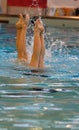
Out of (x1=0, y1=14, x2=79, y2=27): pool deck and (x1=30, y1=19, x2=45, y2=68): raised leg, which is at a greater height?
(x1=0, y1=14, x2=79, y2=27): pool deck

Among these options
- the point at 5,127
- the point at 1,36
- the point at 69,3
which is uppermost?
the point at 69,3

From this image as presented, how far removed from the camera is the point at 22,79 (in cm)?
502

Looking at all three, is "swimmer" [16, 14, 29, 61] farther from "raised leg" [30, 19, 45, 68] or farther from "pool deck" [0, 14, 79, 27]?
"pool deck" [0, 14, 79, 27]

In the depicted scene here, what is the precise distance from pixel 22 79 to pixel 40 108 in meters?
1.29

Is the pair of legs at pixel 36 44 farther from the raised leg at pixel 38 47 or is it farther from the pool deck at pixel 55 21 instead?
the pool deck at pixel 55 21

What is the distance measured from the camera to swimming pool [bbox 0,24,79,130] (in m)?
3.38

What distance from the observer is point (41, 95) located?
4262mm

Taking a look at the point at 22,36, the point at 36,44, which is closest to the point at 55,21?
the point at 22,36

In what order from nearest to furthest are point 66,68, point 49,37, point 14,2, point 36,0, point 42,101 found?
point 42,101 < point 66,68 < point 49,37 < point 36,0 < point 14,2

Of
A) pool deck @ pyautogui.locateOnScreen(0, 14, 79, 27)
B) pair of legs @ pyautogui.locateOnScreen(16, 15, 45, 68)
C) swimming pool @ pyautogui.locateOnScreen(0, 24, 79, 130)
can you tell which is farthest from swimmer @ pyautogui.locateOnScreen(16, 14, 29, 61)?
pool deck @ pyautogui.locateOnScreen(0, 14, 79, 27)

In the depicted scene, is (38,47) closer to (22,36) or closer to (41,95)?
(22,36)

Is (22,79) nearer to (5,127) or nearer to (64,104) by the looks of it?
(64,104)

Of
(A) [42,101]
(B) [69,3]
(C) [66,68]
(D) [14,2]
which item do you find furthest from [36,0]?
(A) [42,101]

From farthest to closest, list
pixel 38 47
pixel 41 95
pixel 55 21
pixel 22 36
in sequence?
1. pixel 55 21
2. pixel 22 36
3. pixel 38 47
4. pixel 41 95
